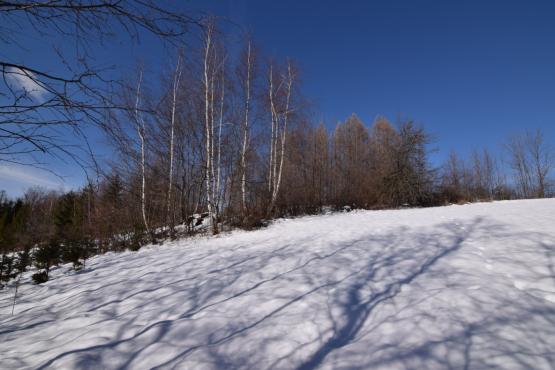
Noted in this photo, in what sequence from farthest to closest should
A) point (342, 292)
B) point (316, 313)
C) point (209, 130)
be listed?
point (209, 130) < point (342, 292) < point (316, 313)

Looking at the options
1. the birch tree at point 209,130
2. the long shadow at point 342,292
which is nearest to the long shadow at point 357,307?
the long shadow at point 342,292

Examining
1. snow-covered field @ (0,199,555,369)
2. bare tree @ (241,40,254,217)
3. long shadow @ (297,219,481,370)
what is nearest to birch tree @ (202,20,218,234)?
bare tree @ (241,40,254,217)

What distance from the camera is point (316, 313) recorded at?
2260mm

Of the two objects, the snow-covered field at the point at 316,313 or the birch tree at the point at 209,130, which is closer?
the snow-covered field at the point at 316,313

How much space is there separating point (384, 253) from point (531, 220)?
3.95 meters

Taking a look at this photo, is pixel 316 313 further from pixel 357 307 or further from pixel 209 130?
pixel 209 130

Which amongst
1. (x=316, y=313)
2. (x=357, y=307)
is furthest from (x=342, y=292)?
(x=316, y=313)

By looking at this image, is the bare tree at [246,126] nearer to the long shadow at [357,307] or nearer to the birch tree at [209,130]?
the birch tree at [209,130]

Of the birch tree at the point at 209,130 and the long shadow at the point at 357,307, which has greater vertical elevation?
the birch tree at the point at 209,130

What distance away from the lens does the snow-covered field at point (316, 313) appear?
1.68m

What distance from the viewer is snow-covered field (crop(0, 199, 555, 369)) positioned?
1678 millimetres

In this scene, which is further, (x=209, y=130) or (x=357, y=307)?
(x=209, y=130)

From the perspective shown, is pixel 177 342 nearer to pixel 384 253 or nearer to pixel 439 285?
pixel 439 285

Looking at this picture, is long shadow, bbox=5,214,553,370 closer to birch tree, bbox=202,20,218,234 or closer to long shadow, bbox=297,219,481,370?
long shadow, bbox=297,219,481,370
